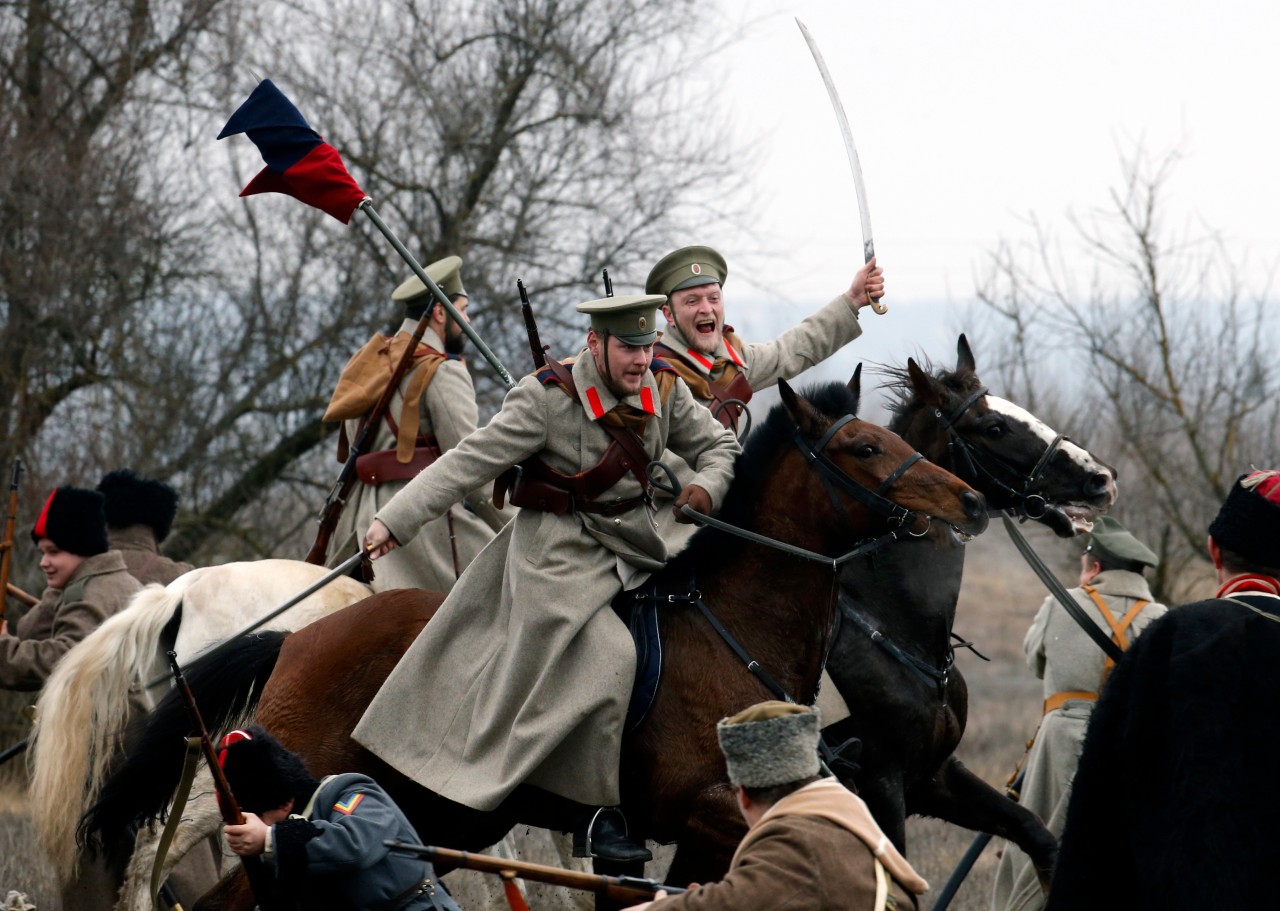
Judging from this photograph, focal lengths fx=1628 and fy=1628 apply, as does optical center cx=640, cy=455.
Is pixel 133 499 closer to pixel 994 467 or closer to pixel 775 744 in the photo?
pixel 994 467

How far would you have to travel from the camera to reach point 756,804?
12.7 feet

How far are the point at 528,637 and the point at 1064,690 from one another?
125 inches

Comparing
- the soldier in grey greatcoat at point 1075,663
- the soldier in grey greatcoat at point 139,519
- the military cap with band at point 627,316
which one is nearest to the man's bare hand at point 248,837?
the military cap with band at point 627,316

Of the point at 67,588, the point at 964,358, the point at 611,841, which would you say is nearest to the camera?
the point at 611,841

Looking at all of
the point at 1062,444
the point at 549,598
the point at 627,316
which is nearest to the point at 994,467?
the point at 1062,444

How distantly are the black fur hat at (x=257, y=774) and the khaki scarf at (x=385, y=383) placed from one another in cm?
328

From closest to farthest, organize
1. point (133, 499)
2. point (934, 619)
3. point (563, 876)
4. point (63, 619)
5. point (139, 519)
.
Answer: point (563, 876), point (934, 619), point (63, 619), point (133, 499), point (139, 519)

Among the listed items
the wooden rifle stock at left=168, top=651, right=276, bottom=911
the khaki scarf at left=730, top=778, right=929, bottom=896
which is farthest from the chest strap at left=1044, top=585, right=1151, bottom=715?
the wooden rifle stock at left=168, top=651, right=276, bottom=911

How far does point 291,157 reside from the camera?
7016 millimetres

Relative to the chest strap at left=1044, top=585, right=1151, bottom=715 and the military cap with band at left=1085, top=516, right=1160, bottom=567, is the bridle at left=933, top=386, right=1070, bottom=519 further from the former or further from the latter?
the chest strap at left=1044, top=585, right=1151, bottom=715

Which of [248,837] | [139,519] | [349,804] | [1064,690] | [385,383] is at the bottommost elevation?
[1064,690]

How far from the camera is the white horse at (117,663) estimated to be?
6.99 metres

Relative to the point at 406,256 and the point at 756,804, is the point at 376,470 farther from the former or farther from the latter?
the point at 756,804

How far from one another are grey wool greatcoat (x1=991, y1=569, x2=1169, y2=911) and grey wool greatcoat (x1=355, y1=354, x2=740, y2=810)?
8.36 ft
